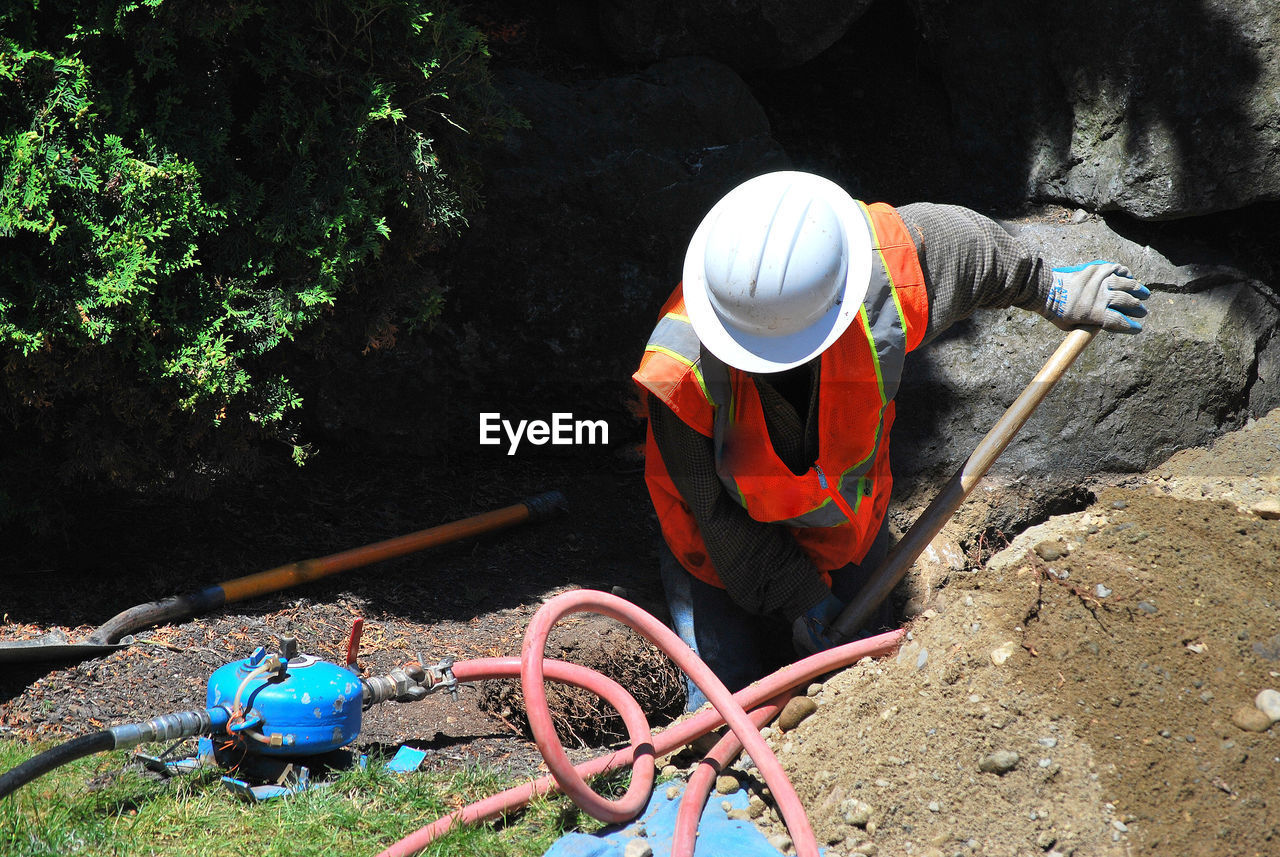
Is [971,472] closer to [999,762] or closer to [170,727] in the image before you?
[999,762]

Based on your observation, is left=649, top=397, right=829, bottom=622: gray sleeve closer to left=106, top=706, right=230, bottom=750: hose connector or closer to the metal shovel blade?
left=106, top=706, right=230, bottom=750: hose connector

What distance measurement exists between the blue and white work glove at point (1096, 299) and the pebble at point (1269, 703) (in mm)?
1286

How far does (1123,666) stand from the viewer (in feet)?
8.69

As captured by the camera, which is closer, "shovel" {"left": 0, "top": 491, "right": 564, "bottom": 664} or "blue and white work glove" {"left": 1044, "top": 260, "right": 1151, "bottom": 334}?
"shovel" {"left": 0, "top": 491, "right": 564, "bottom": 664}

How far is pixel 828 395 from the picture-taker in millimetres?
3029

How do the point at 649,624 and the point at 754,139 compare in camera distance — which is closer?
the point at 649,624

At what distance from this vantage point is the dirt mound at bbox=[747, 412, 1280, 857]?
2.37 metres

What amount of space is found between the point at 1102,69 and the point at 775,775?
3.93 m

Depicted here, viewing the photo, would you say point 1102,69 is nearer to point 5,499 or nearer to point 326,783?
point 326,783

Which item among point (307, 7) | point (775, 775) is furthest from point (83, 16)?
point (775, 775)

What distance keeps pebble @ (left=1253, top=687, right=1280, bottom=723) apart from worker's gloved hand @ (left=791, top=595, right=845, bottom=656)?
1.27 meters

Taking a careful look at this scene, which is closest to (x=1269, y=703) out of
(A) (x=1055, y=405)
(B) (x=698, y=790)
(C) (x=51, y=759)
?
(B) (x=698, y=790)

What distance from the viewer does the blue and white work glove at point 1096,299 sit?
3.35 metres

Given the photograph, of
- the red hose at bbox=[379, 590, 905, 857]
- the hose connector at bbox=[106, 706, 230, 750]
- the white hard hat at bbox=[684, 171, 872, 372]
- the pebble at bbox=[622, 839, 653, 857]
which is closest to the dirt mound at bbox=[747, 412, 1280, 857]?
the red hose at bbox=[379, 590, 905, 857]
